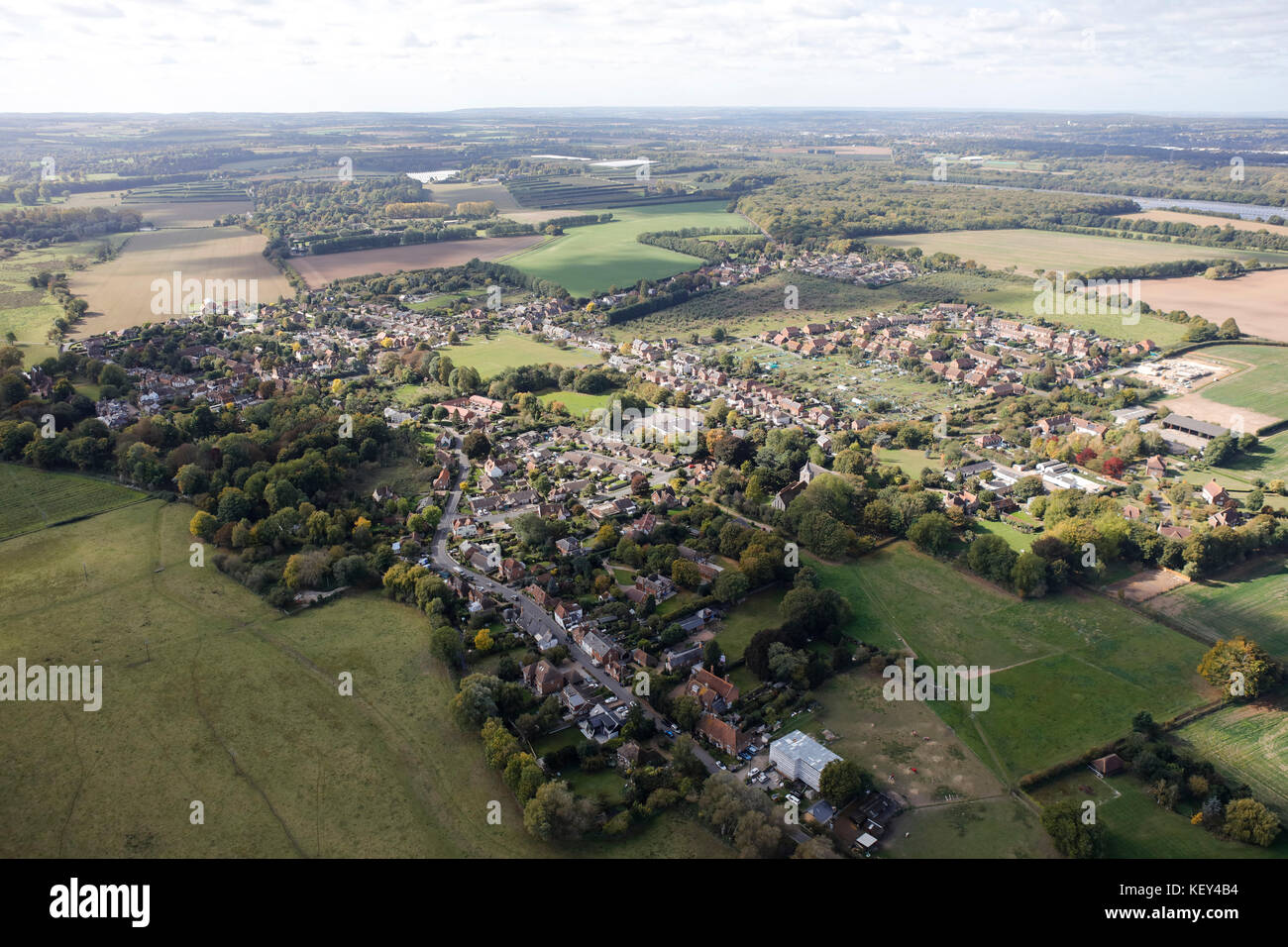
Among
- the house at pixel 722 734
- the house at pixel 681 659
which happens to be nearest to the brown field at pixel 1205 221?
the house at pixel 681 659

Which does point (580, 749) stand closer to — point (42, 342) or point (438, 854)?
point (438, 854)

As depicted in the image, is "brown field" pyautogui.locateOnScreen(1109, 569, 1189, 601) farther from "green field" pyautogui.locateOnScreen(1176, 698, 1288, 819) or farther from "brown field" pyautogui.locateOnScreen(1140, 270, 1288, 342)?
"brown field" pyautogui.locateOnScreen(1140, 270, 1288, 342)

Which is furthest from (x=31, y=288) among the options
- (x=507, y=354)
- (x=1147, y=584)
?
(x=1147, y=584)

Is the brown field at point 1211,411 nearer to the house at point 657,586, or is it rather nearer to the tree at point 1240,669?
the tree at point 1240,669

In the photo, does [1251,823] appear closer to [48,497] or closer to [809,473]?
[809,473]

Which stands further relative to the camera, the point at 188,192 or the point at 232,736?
the point at 188,192

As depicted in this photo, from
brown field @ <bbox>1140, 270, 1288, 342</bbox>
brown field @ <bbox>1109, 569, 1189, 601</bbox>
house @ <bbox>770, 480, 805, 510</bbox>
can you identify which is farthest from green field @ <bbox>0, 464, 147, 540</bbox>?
brown field @ <bbox>1140, 270, 1288, 342</bbox>
